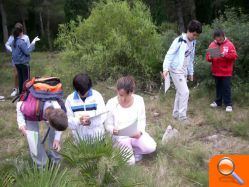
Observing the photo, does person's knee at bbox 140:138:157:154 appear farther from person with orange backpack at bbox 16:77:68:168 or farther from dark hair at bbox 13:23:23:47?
dark hair at bbox 13:23:23:47

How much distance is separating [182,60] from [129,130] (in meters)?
2.14

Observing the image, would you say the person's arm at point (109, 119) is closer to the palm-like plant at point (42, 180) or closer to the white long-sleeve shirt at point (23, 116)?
the white long-sleeve shirt at point (23, 116)

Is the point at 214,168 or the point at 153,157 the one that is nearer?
the point at 214,168

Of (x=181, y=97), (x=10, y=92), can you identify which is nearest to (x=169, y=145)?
(x=181, y=97)

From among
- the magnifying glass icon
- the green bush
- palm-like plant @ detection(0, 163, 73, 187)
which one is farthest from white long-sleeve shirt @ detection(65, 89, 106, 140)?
the green bush

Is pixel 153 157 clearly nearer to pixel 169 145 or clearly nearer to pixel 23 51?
pixel 169 145

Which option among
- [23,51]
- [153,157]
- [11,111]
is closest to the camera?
[153,157]

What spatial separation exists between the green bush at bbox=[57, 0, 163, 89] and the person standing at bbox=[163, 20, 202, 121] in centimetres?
257

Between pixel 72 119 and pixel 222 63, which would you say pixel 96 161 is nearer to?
pixel 72 119

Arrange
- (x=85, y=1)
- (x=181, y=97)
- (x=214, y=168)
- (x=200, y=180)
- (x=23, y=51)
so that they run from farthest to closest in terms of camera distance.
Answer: (x=85, y=1), (x=23, y=51), (x=181, y=97), (x=200, y=180), (x=214, y=168)

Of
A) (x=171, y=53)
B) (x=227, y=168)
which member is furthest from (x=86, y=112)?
(x=227, y=168)

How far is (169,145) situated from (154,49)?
4444 mm

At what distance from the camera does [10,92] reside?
A: 11.1 m

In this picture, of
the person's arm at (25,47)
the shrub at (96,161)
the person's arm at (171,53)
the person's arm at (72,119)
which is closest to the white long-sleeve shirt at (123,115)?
the person's arm at (72,119)
